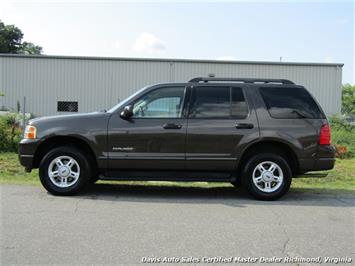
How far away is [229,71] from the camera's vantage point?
27109 mm

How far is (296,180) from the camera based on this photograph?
1075 cm

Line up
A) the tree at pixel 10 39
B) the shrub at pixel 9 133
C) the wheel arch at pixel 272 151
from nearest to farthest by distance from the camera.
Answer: the wheel arch at pixel 272 151
the shrub at pixel 9 133
the tree at pixel 10 39

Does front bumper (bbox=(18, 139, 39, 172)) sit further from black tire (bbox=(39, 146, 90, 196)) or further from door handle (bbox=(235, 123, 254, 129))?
door handle (bbox=(235, 123, 254, 129))

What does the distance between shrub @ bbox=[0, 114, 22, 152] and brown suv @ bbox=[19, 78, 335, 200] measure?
6753 millimetres

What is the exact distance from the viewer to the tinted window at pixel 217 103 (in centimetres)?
773

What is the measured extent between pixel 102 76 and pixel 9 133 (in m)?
12.9

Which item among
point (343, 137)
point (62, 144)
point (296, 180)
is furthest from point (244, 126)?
point (343, 137)

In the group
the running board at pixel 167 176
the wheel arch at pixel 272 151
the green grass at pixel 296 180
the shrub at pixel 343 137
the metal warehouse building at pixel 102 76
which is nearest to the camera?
the running board at pixel 167 176

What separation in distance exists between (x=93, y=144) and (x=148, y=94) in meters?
1.21

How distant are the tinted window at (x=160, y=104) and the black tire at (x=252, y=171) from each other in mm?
1425

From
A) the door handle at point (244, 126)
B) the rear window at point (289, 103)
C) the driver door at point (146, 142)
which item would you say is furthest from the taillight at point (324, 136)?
the driver door at point (146, 142)

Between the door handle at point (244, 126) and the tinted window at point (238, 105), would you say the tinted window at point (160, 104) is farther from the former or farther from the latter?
the door handle at point (244, 126)

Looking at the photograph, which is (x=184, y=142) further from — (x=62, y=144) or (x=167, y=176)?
(x=62, y=144)

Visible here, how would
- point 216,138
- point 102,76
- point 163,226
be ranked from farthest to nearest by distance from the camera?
point 102,76 < point 216,138 < point 163,226
